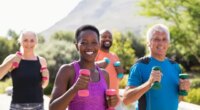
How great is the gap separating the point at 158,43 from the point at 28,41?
6.45 feet

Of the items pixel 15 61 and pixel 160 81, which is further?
pixel 15 61

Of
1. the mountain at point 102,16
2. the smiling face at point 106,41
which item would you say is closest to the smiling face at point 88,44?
the smiling face at point 106,41

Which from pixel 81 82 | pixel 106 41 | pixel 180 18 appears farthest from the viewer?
pixel 180 18

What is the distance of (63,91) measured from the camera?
3.28 meters

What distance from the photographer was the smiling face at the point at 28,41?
217 inches

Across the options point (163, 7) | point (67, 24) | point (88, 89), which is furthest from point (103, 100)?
point (67, 24)

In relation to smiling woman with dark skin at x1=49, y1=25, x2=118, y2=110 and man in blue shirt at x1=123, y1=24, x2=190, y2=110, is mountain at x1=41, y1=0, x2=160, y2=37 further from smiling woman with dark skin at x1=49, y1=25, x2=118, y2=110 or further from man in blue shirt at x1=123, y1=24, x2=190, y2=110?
smiling woman with dark skin at x1=49, y1=25, x2=118, y2=110

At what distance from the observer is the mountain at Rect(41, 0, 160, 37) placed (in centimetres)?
9466

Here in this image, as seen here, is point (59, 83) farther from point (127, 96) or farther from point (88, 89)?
point (127, 96)

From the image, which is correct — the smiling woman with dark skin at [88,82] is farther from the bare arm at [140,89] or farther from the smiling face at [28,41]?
the smiling face at [28,41]

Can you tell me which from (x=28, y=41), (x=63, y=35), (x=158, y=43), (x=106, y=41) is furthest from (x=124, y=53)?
(x=158, y=43)

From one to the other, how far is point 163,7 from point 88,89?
77.4 ft

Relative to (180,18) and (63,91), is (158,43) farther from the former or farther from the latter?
(180,18)

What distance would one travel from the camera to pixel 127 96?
4.14 m
